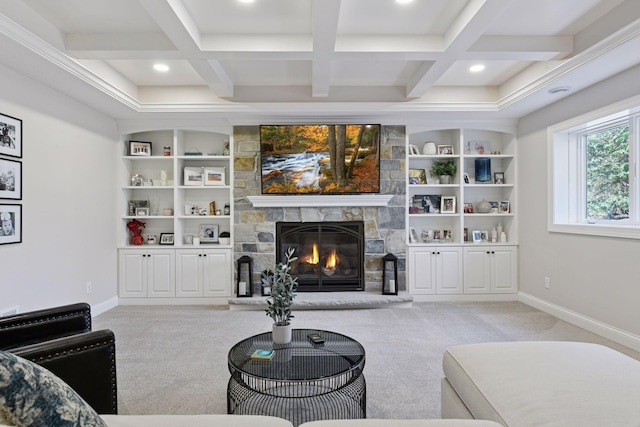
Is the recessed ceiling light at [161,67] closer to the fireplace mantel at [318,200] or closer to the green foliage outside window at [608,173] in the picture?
the fireplace mantel at [318,200]

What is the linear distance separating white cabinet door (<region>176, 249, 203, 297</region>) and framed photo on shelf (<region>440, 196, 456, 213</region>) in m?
3.39

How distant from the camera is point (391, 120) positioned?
4.69 meters

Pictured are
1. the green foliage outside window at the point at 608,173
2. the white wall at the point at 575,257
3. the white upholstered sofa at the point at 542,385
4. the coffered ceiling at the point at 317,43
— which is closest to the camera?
the white upholstered sofa at the point at 542,385

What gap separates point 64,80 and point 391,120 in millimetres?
3584

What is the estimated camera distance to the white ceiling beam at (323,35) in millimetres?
2309

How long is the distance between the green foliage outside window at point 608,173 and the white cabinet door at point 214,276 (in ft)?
14.2

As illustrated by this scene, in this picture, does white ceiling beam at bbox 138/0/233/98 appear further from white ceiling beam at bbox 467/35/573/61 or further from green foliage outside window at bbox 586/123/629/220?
green foliage outside window at bbox 586/123/629/220

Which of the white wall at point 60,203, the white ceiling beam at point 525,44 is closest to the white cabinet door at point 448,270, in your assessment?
the white ceiling beam at point 525,44

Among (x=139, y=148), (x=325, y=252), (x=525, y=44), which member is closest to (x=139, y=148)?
(x=139, y=148)

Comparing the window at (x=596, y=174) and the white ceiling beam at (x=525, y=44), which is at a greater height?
the white ceiling beam at (x=525, y=44)

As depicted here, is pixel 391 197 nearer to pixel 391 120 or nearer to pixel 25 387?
pixel 391 120

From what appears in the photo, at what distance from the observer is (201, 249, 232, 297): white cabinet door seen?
470 centimetres

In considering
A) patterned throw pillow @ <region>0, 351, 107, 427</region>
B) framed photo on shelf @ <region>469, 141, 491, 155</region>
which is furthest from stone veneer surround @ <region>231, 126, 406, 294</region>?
patterned throw pillow @ <region>0, 351, 107, 427</region>

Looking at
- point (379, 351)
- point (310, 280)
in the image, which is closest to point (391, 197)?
point (310, 280)
